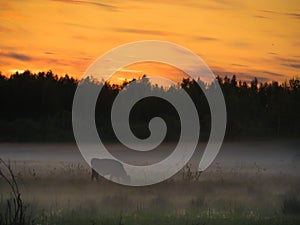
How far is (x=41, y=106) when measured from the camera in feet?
171

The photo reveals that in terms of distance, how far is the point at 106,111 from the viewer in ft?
175

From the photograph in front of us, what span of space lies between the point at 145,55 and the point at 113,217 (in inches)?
698

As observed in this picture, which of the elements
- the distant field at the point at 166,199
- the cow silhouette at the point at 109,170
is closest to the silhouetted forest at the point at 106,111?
the cow silhouette at the point at 109,170

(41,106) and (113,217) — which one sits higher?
(41,106)

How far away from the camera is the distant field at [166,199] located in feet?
51.8

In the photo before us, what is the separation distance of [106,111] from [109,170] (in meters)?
27.0

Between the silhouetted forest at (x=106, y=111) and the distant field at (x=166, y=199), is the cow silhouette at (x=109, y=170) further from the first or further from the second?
the silhouetted forest at (x=106, y=111)

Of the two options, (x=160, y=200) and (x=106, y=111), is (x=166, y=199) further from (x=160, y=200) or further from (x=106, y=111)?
(x=106, y=111)

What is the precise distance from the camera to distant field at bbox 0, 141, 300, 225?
15.8 metres

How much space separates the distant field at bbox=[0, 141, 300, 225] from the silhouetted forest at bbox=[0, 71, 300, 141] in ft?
72.9

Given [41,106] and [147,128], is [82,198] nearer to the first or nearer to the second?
[147,128]

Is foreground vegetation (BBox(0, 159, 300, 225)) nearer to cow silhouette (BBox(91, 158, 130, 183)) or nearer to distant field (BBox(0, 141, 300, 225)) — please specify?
distant field (BBox(0, 141, 300, 225))

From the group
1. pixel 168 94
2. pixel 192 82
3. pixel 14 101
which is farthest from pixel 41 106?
pixel 192 82

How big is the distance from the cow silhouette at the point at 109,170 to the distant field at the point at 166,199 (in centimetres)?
53
